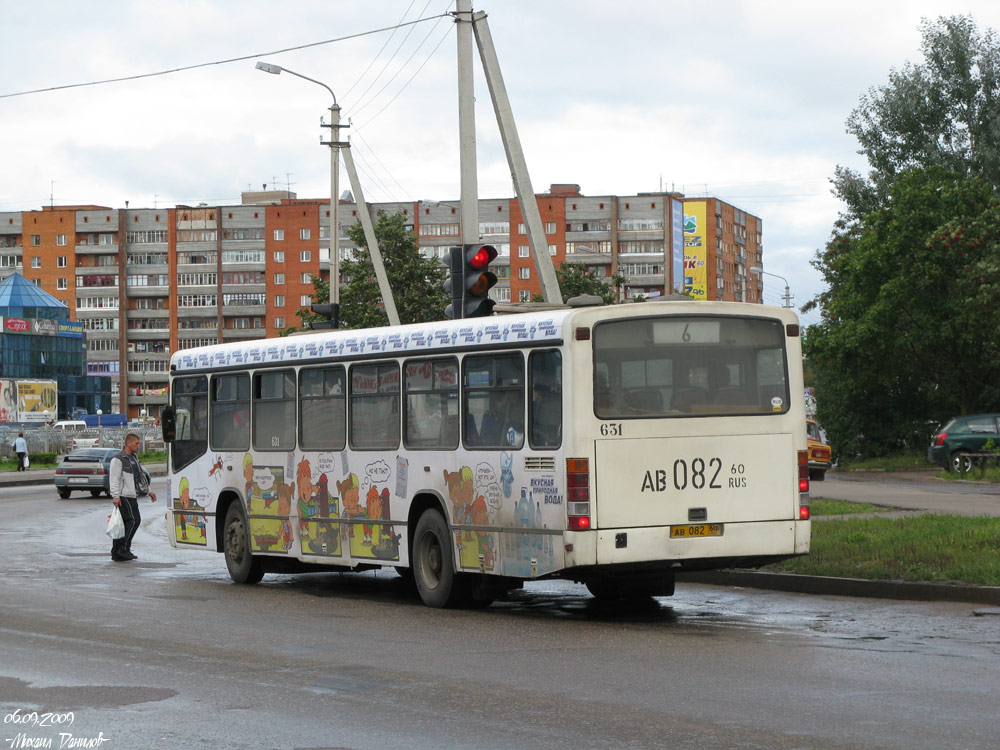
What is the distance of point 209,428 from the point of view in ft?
60.7

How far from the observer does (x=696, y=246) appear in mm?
158625

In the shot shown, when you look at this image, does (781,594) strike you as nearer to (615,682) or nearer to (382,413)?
(382,413)

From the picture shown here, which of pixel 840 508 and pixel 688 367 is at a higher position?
pixel 688 367

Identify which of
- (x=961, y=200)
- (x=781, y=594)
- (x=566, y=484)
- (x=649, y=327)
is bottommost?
(x=781, y=594)

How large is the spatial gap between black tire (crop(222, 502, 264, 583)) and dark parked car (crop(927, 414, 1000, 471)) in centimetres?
2644

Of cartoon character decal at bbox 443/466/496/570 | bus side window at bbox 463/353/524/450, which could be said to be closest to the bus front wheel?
cartoon character decal at bbox 443/466/496/570

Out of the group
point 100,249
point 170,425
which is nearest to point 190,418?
point 170,425

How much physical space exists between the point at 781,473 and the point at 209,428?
8.04m

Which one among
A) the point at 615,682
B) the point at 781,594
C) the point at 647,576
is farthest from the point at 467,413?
the point at 615,682

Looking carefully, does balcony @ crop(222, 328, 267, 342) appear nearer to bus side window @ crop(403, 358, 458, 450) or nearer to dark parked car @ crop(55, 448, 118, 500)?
dark parked car @ crop(55, 448, 118, 500)

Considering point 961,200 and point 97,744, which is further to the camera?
point 961,200

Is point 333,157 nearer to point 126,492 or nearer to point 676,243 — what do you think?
point 126,492

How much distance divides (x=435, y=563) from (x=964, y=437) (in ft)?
94.9

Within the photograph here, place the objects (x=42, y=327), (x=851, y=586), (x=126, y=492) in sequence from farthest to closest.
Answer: (x=42, y=327) < (x=126, y=492) < (x=851, y=586)
